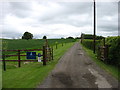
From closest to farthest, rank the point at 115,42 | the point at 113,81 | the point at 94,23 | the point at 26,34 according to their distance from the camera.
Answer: the point at 113,81
the point at 115,42
the point at 94,23
the point at 26,34

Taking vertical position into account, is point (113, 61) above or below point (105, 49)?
below

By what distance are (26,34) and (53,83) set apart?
114 m

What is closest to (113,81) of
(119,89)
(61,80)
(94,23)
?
(119,89)

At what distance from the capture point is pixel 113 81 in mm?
7117

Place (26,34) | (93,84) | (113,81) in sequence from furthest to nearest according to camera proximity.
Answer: (26,34), (113,81), (93,84)

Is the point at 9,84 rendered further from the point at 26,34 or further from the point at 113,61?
the point at 26,34

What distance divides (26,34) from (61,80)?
113905mm

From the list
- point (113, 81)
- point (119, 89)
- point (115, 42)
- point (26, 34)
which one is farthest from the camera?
point (26, 34)

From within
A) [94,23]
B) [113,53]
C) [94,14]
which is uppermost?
[94,14]

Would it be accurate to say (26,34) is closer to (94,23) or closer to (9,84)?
(94,23)

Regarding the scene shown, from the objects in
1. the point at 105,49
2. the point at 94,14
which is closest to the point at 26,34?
the point at 94,14

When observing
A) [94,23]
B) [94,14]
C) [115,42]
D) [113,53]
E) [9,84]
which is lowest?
[9,84]

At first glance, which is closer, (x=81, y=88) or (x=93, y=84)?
(x=81, y=88)

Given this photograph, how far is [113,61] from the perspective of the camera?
11.9 m
